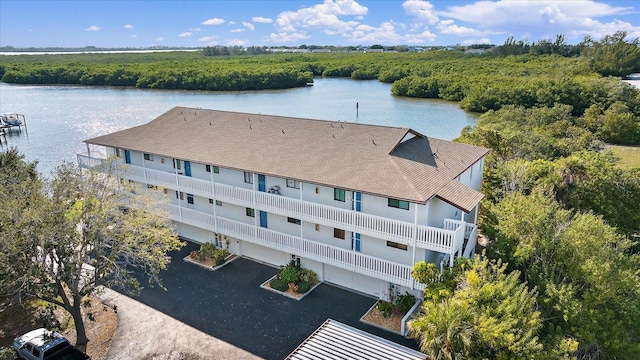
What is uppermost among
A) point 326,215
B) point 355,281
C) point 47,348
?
point 326,215

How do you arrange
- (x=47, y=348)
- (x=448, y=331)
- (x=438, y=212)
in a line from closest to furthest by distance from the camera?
(x=448, y=331)
(x=47, y=348)
(x=438, y=212)

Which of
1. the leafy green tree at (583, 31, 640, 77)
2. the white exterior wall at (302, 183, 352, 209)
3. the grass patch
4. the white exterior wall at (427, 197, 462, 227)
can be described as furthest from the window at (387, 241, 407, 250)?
the leafy green tree at (583, 31, 640, 77)

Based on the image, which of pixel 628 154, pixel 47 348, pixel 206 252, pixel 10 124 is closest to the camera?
pixel 47 348

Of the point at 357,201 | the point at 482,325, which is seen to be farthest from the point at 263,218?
the point at 482,325

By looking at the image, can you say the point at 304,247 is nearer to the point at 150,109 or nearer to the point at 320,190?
the point at 320,190

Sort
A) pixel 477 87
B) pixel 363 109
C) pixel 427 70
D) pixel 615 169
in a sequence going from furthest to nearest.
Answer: pixel 427 70 < pixel 477 87 < pixel 363 109 < pixel 615 169

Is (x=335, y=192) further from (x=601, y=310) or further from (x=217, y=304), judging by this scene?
(x=601, y=310)

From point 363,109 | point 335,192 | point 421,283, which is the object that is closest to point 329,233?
point 335,192
